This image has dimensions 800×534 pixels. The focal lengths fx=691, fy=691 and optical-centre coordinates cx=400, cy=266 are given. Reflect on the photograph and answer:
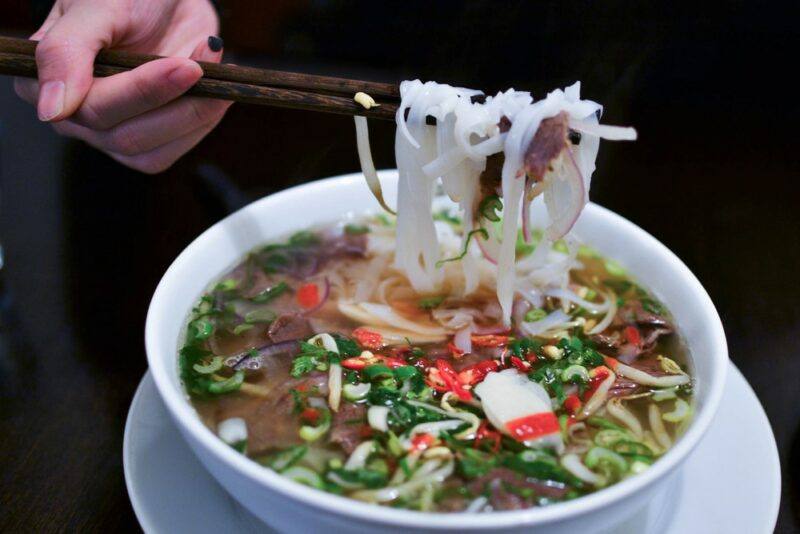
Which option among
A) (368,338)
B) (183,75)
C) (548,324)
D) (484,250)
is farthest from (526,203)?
(183,75)

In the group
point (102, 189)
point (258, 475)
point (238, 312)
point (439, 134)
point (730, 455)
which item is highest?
point (439, 134)

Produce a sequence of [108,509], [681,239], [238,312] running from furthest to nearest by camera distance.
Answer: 1. [681,239]
2. [238,312]
3. [108,509]

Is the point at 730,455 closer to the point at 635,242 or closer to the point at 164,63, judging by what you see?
the point at 635,242

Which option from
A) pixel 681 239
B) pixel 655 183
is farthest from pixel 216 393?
pixel 655 183

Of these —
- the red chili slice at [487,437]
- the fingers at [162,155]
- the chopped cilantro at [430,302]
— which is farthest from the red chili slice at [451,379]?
the fingers at [162,155]

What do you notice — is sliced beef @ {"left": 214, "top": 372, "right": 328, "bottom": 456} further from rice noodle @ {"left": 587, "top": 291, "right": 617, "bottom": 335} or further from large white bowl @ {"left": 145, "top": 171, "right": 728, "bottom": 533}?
rice noodle @ {"left": 587, "top": 291, "right": 617, "bottom": 335}

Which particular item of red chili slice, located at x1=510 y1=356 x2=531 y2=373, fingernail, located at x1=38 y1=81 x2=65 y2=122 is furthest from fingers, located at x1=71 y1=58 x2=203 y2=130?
red chili slice, located at x1=510 y1=356 x2=531 y2=373
